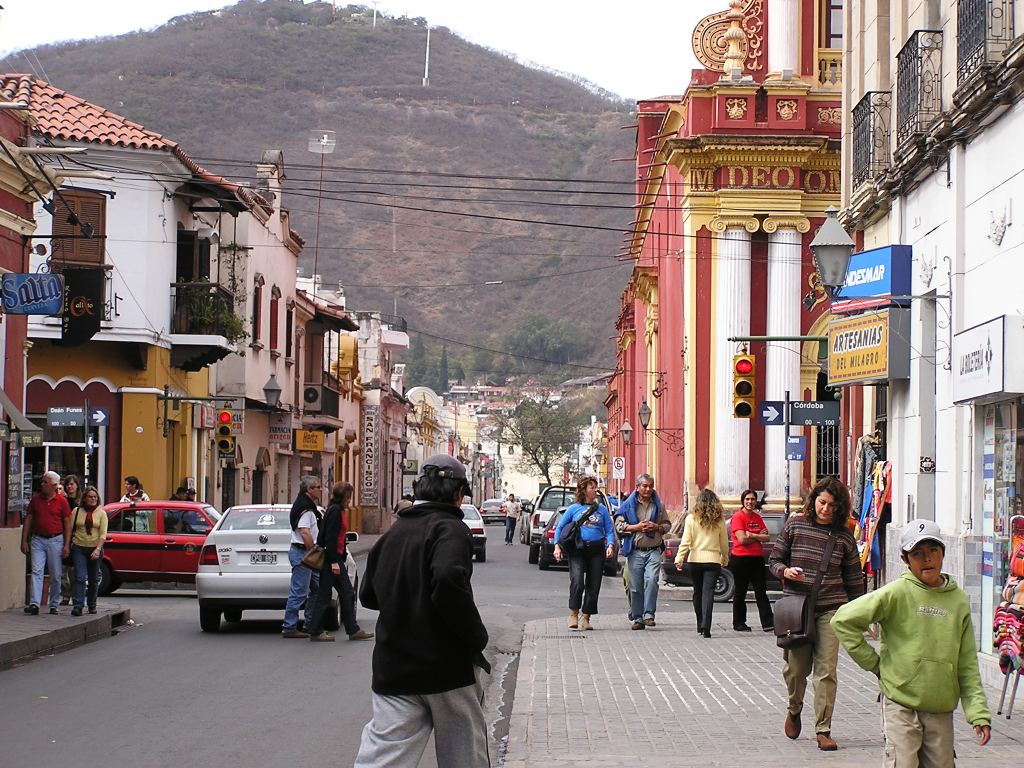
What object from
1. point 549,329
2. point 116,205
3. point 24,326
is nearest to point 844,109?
point 24,326

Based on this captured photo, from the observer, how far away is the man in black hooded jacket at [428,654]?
6.92m

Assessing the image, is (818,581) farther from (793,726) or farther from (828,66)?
(828,66)

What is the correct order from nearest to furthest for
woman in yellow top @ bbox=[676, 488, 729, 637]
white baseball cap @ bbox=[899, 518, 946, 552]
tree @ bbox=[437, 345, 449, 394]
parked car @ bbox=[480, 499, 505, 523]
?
white baseball cap @ bbox=[899, 518, 946, 552] → woman in yellow top @ bbox=[676, 488, 729, 637] → parked car @ bbox=[480, 499, 505, 523] → tree @ bbox=[437, 345, 449, 394]

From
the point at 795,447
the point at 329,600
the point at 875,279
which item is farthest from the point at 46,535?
the point at 795,447

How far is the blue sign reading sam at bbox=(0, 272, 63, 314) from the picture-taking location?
19.4 m

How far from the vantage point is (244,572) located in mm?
18625

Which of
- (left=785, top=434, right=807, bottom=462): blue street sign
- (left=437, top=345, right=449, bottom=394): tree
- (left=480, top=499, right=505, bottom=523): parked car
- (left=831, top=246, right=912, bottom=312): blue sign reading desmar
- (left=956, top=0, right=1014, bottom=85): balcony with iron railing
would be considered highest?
(left=437, top=345, right=449, bottom=394): tree

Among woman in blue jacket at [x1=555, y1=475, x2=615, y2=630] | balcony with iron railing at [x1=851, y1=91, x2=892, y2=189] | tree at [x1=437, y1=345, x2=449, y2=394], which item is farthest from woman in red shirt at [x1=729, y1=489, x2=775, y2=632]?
tree at [x1=437, y1=345, x2=449, y2=394]

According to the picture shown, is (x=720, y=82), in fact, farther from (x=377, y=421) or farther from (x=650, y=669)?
(x=377, y=421)

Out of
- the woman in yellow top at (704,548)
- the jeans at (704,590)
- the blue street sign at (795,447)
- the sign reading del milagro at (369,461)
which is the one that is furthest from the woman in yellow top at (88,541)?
the sign reading del milagro at (369,461)

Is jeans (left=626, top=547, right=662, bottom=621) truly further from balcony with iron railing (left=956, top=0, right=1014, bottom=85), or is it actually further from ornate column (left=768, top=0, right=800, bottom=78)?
ornate column (left=768, top=0, right=800, bottom=78)

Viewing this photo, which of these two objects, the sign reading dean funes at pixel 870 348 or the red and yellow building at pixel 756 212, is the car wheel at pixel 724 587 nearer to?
the sign reading dean funes at pixel 870 348

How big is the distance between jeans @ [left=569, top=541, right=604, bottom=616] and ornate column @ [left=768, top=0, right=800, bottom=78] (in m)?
18.6

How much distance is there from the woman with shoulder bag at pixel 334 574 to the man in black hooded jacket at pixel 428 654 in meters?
10.5
